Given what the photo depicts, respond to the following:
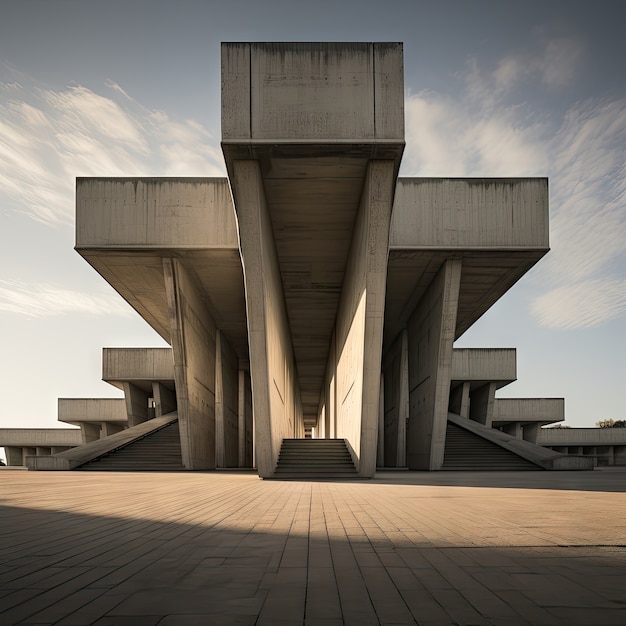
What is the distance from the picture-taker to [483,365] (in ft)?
128

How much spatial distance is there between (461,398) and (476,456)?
16.5m

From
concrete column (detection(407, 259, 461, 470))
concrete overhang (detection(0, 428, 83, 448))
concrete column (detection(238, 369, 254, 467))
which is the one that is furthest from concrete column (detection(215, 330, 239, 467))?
concrete overhang (detection(0, 428, 83, 448))

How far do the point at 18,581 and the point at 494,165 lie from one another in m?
20.4

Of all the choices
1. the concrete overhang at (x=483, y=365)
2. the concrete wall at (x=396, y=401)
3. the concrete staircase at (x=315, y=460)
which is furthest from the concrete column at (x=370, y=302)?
the concrete overhang at (x=483, y=365)

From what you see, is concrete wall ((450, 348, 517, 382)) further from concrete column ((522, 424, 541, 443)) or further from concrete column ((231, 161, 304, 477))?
concrete column ((231, 161, 304, 477))

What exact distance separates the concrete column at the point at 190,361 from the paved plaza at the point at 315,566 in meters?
15.6

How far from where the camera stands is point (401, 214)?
20188mm

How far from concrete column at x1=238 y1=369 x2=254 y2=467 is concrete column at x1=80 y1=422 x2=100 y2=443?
1503cm

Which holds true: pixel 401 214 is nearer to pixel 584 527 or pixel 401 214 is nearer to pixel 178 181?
pixel 178 181

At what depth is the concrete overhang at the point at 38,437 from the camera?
52844mm

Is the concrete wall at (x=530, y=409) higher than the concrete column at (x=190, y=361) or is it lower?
lower

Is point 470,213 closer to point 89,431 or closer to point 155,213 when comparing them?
point 155,213

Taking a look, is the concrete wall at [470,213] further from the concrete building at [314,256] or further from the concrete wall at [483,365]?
the concrete wall at [483,365]

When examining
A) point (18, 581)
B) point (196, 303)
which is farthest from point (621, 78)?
point (196, 303)
